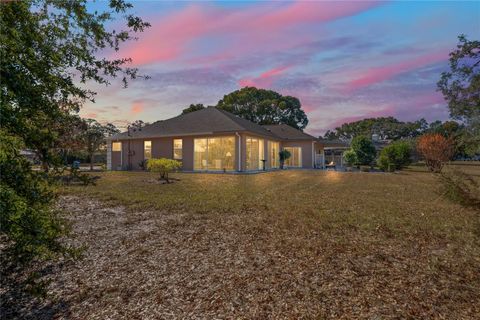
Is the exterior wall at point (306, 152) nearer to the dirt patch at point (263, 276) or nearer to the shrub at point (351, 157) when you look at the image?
the shrub at point (351, 157)

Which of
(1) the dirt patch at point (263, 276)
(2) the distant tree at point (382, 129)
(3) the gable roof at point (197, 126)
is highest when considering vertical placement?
(2) the distant tree at point (382, 129)

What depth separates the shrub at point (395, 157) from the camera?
25.7m

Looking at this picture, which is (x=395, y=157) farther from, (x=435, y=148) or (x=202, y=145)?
(x=202, y=145)

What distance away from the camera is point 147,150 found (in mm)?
25344

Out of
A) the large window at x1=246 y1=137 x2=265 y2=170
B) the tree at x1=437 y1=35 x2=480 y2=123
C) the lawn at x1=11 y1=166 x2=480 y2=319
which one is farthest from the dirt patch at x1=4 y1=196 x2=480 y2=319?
the large window at x1=246 y1=137 x2=265 y2=170

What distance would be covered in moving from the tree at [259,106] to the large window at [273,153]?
76.9ft

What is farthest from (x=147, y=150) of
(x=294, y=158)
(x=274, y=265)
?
(x=274, y=265)

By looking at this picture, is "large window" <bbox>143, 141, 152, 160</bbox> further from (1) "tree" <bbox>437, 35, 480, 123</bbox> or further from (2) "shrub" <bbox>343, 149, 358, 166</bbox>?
(1) "tree" <bbox>437, 35, 480, 123</bbox>

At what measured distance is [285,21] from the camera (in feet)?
32.6

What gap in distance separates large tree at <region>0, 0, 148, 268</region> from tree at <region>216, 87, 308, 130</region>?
48600 mm

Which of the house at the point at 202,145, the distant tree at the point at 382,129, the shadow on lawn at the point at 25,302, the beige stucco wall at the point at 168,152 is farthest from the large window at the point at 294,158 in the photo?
the distant tree at the point at 382,129

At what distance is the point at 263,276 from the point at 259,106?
50076 mm

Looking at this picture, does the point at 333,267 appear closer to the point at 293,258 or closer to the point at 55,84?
the point at 293,258

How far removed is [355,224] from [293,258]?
2.65m
